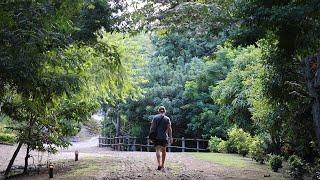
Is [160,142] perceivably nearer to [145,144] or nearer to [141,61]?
[141,61]

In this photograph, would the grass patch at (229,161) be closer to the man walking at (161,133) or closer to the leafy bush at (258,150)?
the leafy bush at (258,150)

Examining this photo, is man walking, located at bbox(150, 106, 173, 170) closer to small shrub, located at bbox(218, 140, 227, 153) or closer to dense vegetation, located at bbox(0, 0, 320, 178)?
dense vegetation, located at bbox(0, 0, 320, 178)

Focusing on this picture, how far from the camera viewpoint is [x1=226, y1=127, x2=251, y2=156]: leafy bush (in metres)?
20.8

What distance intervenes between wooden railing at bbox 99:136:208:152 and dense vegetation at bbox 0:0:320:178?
382 cm

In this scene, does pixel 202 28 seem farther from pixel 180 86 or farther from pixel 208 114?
pixel 180 86

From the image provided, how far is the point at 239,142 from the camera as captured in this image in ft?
70.6

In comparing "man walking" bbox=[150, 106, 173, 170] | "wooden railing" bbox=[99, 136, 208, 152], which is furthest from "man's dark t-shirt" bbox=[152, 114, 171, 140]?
"wooden railing" bbox=[99, 136, 208, 152]

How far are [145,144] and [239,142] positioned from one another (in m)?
11.9

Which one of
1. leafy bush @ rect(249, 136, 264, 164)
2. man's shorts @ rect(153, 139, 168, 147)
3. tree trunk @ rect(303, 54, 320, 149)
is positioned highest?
tree trunk @ rect(303, 54, 320, 149)

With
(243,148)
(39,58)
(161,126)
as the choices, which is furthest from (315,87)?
(243,148)

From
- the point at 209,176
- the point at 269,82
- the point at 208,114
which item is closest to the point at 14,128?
the point at 209,176

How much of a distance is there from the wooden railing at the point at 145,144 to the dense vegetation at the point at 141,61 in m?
3.82

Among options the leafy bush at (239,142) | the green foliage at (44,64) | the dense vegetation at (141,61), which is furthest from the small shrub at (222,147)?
the green foliage at (44,64)

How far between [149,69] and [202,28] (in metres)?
21.9
